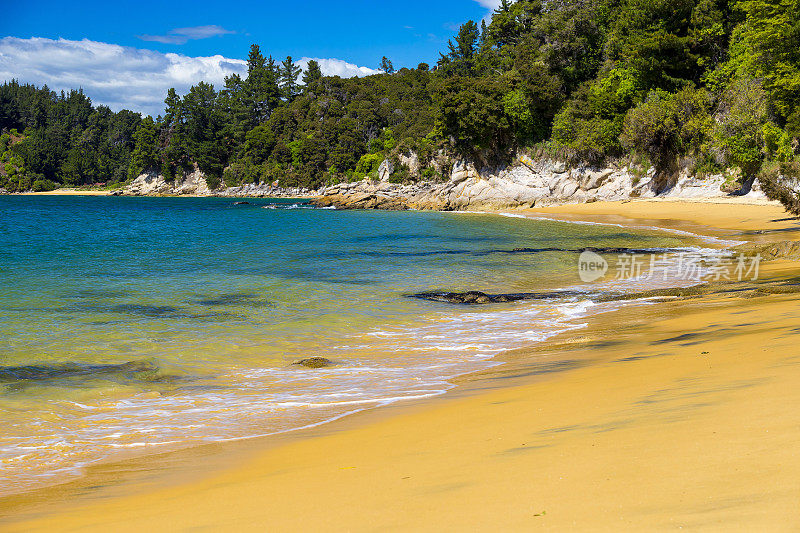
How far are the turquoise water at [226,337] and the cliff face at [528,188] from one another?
23.7m

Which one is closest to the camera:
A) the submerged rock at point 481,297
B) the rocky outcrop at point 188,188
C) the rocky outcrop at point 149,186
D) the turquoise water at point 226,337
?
the turquoise water at point 226,337

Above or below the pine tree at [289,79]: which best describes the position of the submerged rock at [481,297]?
below

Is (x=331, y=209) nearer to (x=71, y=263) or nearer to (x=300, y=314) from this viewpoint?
(x=71, y=263)

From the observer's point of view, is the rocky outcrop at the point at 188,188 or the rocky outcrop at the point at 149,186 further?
the rocky outcrop at the point at 149,186

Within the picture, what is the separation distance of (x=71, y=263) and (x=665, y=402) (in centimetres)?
2365

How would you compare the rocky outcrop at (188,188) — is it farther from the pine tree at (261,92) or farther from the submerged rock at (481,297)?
the submerged rock at (481,297)

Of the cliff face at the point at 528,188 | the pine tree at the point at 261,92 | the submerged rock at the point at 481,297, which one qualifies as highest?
the pine tree at the point at 261,92

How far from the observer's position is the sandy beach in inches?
109

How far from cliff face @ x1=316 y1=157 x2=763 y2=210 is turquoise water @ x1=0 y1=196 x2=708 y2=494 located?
77.8 feet

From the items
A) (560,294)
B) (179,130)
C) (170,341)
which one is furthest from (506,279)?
(179,130)

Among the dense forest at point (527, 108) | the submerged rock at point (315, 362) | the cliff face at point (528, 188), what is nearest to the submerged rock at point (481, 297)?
the submerged rock at point (315, 362)

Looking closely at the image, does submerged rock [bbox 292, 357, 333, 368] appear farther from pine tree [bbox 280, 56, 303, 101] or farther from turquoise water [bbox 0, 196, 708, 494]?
pine tree [bbox 280, 56, 303, 101]

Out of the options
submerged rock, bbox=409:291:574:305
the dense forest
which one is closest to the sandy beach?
submerged rock, bbox=409:291:574:305

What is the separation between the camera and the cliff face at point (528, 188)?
4575 centimetres
